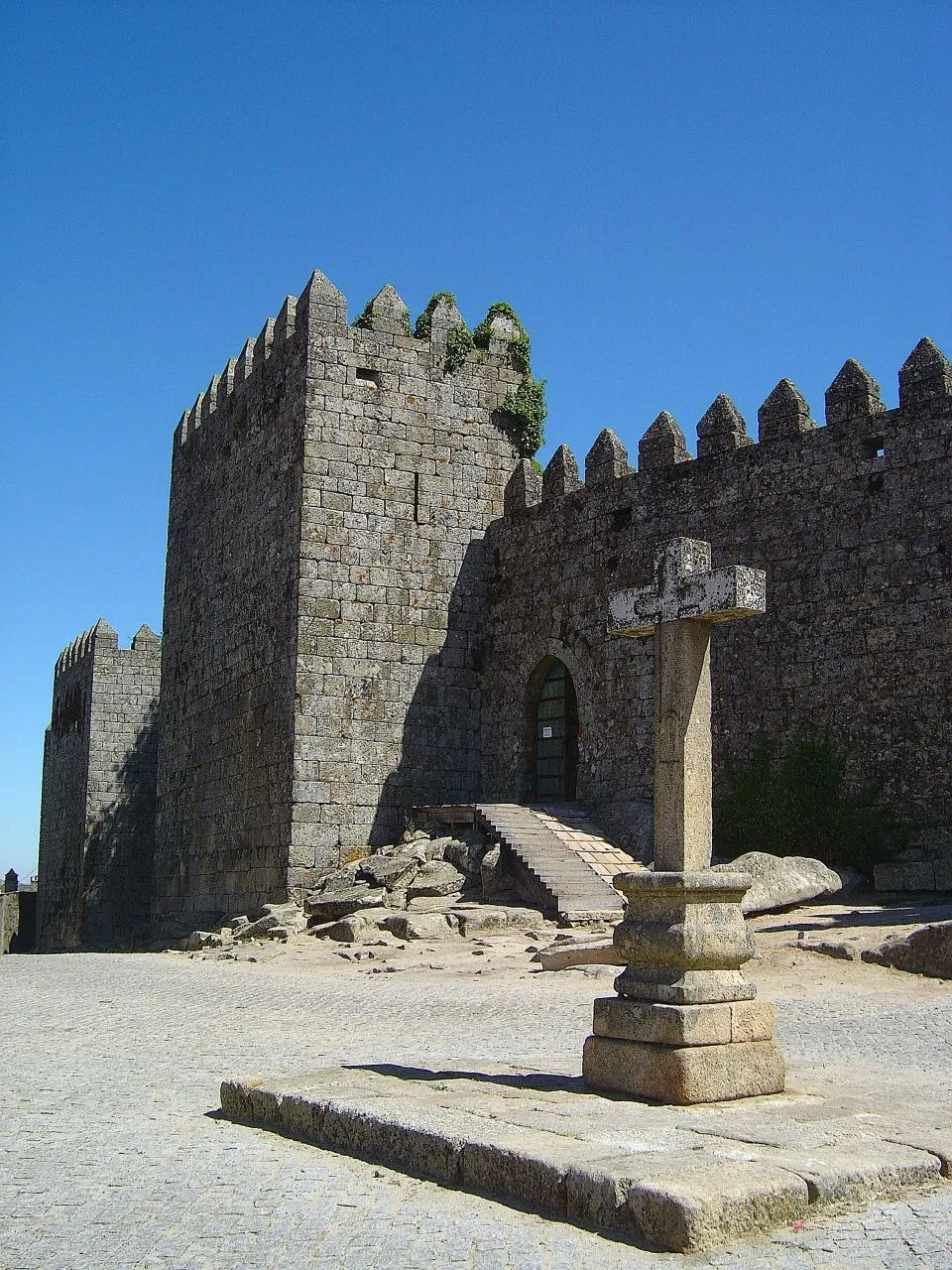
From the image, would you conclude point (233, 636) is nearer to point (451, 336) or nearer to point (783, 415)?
point (451, 336)

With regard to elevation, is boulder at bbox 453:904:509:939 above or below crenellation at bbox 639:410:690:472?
below

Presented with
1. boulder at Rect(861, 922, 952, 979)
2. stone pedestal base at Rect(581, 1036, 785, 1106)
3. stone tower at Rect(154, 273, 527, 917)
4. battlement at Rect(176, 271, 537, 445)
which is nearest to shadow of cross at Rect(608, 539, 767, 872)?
stone pedestal base at Rect(581, 1036, 785, 1106)

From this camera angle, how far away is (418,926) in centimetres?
1268

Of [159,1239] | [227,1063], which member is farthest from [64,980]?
[159,1239]

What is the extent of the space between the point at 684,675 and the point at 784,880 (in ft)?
20.4

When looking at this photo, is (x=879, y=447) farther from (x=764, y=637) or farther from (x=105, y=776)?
(x=105, y=776)

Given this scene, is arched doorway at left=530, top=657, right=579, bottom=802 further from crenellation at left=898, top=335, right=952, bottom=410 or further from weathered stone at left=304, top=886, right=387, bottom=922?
crenellation at left=898, top=335, right=952, bottom=410

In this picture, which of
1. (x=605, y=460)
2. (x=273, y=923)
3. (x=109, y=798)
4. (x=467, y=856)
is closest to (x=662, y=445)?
(x=605, y=460)

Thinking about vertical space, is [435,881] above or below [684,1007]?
above

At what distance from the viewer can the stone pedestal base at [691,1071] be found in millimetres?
5211

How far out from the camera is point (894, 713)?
12742 millimetres

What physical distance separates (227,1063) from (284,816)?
9.08 metres

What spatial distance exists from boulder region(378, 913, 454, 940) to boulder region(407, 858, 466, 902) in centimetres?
80

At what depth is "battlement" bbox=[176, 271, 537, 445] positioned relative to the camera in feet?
56.3
